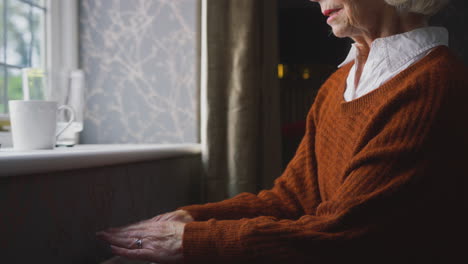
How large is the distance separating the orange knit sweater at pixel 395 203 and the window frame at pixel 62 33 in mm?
1104

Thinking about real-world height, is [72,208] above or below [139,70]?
below

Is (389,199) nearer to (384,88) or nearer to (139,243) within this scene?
(384,88)

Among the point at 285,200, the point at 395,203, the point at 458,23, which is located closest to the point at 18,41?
the point at 285,200

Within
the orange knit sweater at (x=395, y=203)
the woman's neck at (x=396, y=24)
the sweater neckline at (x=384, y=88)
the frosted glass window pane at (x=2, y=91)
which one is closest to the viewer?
the orange knit sweater at (x=395, y=203)

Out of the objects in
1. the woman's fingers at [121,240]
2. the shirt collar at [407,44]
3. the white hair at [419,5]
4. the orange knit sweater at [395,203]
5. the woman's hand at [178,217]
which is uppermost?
the white hair at [419,5]

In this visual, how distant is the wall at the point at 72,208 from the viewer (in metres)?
0.67

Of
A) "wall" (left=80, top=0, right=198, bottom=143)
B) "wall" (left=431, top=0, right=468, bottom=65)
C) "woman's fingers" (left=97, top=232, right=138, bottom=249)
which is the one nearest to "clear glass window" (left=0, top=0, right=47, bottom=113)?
"wall" (left=80, top=0, right=198, bottom=143)

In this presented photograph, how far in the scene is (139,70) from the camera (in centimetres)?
150

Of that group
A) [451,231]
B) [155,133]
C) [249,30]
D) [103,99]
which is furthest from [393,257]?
[103,99]

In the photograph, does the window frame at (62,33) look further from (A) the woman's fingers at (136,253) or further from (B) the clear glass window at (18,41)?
(A) the woman's fingers at (136,253)

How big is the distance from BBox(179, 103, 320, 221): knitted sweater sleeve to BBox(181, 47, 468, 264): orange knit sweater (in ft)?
0.68

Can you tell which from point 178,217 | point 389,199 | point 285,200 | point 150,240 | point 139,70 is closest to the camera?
point 389,199

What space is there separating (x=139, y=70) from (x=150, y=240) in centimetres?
90

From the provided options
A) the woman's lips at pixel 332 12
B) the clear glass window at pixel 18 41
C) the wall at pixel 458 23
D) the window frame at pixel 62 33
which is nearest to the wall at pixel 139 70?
the window frame at pixel 62 33
